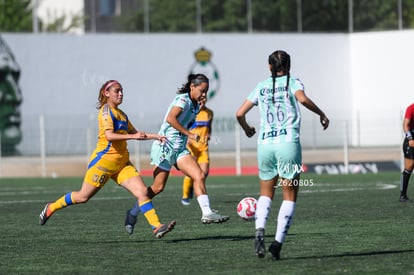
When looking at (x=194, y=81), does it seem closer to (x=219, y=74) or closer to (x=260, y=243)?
(x=260, y=243)

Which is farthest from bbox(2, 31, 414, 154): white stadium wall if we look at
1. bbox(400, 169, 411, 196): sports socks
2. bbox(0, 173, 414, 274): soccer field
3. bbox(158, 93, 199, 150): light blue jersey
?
bbox(158, 93, 199, 150): light blue jersey

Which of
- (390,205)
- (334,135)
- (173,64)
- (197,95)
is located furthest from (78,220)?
(173,64)

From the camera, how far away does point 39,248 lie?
480 inches

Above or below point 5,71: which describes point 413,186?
below

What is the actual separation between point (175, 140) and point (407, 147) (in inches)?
225

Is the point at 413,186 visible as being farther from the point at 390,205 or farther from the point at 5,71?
the point at 5,71

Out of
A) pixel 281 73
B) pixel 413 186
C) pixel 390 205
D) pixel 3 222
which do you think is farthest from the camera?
pixel 413 186

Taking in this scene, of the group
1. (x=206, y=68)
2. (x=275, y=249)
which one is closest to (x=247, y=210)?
(x=275, y=249)

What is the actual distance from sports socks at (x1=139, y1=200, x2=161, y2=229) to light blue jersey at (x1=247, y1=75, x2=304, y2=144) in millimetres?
2604

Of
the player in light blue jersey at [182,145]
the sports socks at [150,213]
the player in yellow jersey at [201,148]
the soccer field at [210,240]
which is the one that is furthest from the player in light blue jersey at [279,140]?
the player in yellow jersey at [201,148]

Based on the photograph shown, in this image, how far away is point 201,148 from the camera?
19750 mm

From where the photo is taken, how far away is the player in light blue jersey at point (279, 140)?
1019 centimetres

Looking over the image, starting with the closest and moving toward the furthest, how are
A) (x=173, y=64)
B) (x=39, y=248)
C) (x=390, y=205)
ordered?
(x=39, y=248) < (x=390, y=205) < (x=173, y=64)

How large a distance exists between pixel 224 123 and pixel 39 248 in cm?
3450
